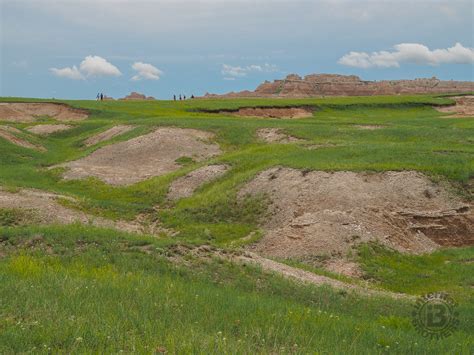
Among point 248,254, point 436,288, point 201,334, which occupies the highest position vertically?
point 201,334

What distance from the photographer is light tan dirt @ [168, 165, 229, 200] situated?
30359 millimetres

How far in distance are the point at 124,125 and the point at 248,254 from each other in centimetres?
3576

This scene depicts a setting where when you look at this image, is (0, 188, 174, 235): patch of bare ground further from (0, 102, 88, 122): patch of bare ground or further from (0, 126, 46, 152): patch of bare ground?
(0, 102, 88, 122): patch of bare ground

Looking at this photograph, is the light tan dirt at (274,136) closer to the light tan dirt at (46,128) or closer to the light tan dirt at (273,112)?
the light tan dirt at (273,112)

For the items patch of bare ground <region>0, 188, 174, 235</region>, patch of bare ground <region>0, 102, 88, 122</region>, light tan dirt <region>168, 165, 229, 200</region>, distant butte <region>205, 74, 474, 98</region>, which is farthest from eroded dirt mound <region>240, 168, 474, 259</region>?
distant butte <region>205, 74, 474, 98</region>

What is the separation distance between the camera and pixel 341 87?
485 ft

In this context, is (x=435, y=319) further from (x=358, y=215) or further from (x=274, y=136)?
(x=274, y=136)

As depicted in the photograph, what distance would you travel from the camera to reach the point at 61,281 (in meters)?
9.48

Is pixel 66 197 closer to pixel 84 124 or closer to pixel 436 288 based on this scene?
pixel 436 288

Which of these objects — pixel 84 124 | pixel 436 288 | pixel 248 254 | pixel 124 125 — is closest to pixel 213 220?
pixel 248 254

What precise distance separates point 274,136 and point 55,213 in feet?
70.2

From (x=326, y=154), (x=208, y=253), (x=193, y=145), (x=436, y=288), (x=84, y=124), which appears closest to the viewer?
(x=208, y=253)

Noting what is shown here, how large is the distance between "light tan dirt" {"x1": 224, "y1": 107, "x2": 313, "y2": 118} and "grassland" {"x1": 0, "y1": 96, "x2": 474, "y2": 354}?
34444 mm

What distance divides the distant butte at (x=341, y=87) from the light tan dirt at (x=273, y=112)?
66.4m
